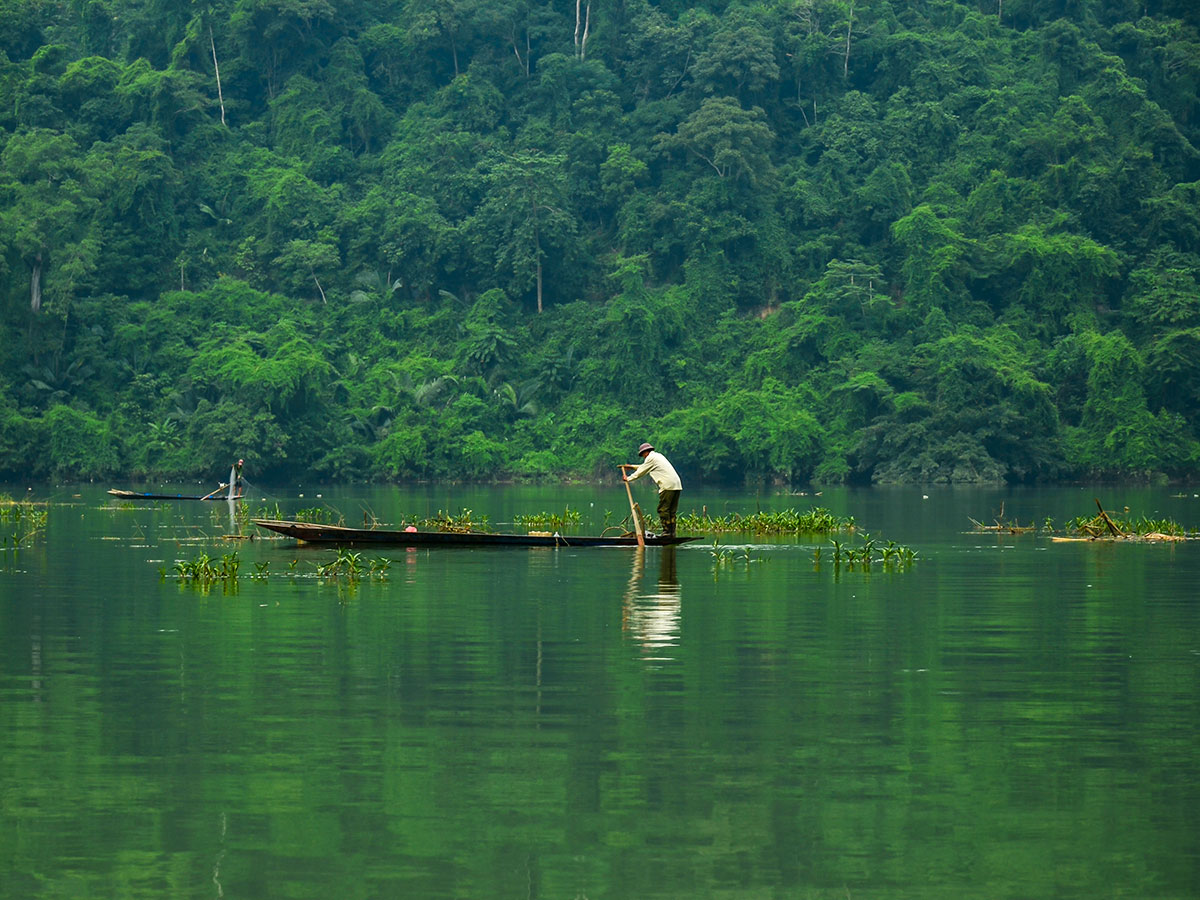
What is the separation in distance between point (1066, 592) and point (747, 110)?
6498 cm

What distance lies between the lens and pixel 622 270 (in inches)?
3098

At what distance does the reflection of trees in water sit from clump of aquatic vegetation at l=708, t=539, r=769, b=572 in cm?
92

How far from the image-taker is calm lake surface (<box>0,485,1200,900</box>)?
8930 millimetres

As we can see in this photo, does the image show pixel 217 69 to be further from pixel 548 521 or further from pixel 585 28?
pixel 548 521

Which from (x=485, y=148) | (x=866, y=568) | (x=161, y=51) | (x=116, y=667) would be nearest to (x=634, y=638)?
(x=116, y=667)

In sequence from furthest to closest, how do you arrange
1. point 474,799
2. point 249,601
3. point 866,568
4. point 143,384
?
point 143,384 < point 866,568 < point 249,601 < point 474,799

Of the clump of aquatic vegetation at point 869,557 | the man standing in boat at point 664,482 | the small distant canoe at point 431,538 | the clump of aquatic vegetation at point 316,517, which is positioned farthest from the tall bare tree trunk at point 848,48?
the small distant canoe at point 431,538

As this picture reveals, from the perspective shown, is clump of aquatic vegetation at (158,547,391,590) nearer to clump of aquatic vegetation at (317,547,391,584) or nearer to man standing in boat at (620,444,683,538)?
clump of aquatic vegetation at (317,547,391,584)

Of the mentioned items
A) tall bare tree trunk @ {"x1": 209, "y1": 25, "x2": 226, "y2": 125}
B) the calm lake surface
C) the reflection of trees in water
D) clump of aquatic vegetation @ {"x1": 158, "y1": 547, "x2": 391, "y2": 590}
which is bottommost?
the calm lake surface

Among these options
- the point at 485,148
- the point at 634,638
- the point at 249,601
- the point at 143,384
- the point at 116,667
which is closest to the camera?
the point at 116,667

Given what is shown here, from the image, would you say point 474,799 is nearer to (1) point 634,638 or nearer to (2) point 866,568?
(1) point 634,638

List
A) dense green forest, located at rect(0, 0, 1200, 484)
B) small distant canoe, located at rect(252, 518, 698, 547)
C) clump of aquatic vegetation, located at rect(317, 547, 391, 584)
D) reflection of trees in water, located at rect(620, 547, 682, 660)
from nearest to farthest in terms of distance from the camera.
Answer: reflection of trees in water, located at rect(620, 547, 682, 660), clump of aquatic vegetation, located at rect(317, 547, 391, 584), small distant canoe, located at rect(252, 518, 698, 547), dense green forest, located at rect(0, 0, 1200, 484)

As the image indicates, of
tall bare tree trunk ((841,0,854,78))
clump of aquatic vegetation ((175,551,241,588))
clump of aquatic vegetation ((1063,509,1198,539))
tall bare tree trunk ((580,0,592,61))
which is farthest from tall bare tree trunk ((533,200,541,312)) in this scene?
clump of aquatic vegetation ((175,551,241,588))

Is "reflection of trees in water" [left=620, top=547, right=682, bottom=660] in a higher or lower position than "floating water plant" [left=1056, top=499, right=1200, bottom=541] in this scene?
lower
